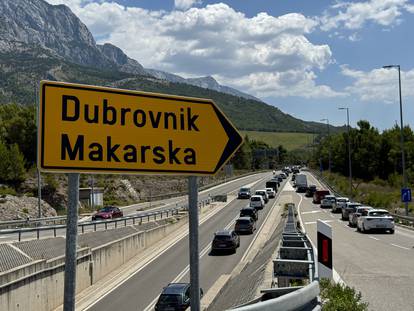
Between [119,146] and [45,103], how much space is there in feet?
2.25

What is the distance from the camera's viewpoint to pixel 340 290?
8469 mm

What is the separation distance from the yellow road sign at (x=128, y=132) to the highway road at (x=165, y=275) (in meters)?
18.6

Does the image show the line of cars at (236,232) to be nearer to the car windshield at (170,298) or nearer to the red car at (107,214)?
the red car at (107,214)

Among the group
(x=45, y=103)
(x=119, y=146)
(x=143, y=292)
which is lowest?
(x=143, y=292)

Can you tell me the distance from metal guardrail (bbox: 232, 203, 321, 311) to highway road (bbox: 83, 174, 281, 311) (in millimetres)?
7922

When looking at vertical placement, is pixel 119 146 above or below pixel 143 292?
above

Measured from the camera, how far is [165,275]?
29.0m

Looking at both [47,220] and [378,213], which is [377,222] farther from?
[47,220]

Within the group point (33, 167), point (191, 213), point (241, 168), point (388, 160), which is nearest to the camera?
point (191, 213)

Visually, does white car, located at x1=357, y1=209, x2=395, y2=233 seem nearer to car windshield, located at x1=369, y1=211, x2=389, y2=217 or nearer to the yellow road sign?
car windshield, located at x1=369, y1=211, x2=389, y2=217

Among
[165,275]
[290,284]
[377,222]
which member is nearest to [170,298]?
[290,284]

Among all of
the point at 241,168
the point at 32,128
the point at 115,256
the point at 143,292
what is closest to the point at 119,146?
the point at 143,292

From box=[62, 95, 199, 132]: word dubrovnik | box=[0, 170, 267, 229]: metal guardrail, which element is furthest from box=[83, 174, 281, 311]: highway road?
box=[62, 95, 199, 132]: word dubrovnik

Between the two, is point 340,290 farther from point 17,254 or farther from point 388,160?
point 388,160
